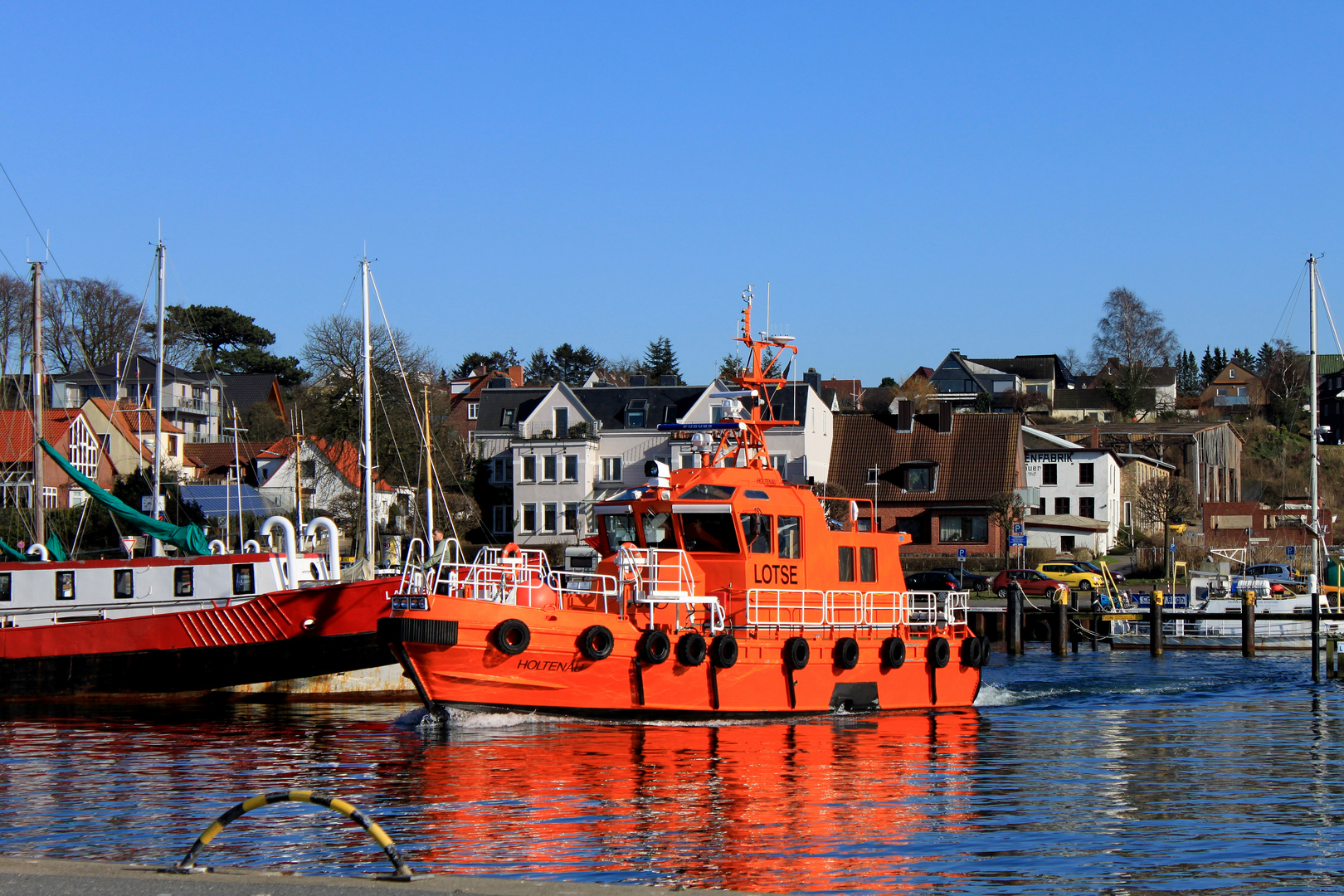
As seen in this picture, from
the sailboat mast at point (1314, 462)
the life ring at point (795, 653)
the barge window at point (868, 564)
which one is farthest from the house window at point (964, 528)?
the life ring at point (795, 653)

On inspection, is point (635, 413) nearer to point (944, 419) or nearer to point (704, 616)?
point (944, 419)

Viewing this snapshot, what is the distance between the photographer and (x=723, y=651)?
65.8 ft

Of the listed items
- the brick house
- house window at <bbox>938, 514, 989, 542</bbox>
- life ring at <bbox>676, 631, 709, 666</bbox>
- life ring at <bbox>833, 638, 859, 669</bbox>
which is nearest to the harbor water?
life ring at <bbox>833, 638, 859, 669</bbox>

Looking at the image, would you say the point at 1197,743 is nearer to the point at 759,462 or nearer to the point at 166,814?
the point at 759,462

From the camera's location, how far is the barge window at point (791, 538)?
21.6 m

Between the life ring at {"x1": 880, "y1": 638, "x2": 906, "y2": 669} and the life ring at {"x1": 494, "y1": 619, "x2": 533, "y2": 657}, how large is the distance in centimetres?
672

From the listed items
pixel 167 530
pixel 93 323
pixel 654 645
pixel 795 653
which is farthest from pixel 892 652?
pixel 93 323

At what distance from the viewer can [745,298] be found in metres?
23.5

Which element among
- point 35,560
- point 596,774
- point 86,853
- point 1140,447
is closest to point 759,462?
point 596,774

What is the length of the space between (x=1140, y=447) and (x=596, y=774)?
63114 millimetres

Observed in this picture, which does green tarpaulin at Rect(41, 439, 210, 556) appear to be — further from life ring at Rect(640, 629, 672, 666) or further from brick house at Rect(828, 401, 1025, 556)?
brick house at Rect(828, 401, 1025, 556)

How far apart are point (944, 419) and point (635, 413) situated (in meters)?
14.3

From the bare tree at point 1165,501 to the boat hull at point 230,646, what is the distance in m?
42.4

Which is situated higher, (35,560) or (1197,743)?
(35,560)
